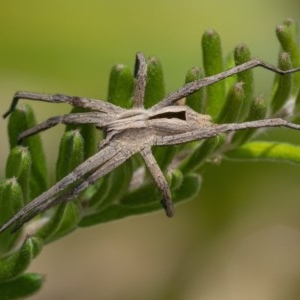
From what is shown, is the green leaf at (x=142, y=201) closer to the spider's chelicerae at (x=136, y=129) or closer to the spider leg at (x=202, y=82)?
the spider's chelicerae at (x=136, y=129)

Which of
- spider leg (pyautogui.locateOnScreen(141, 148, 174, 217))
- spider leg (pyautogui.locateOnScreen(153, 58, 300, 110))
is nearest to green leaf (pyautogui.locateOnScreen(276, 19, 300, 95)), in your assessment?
spider leg (pyautogui.locateOnScreen(153, 58, 300, 110))

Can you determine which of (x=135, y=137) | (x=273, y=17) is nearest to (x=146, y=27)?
(x=273, y=17)

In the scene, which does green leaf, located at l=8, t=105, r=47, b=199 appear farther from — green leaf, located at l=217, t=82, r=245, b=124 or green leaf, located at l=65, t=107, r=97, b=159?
green leaf, located at l=217, t=82, r=245, b=124

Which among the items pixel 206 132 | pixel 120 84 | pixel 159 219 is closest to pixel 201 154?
pixel 206 132

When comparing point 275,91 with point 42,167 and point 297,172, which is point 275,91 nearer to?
point 42,167

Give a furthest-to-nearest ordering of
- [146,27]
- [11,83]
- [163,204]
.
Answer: [146,27], [11,83], [163,204]
